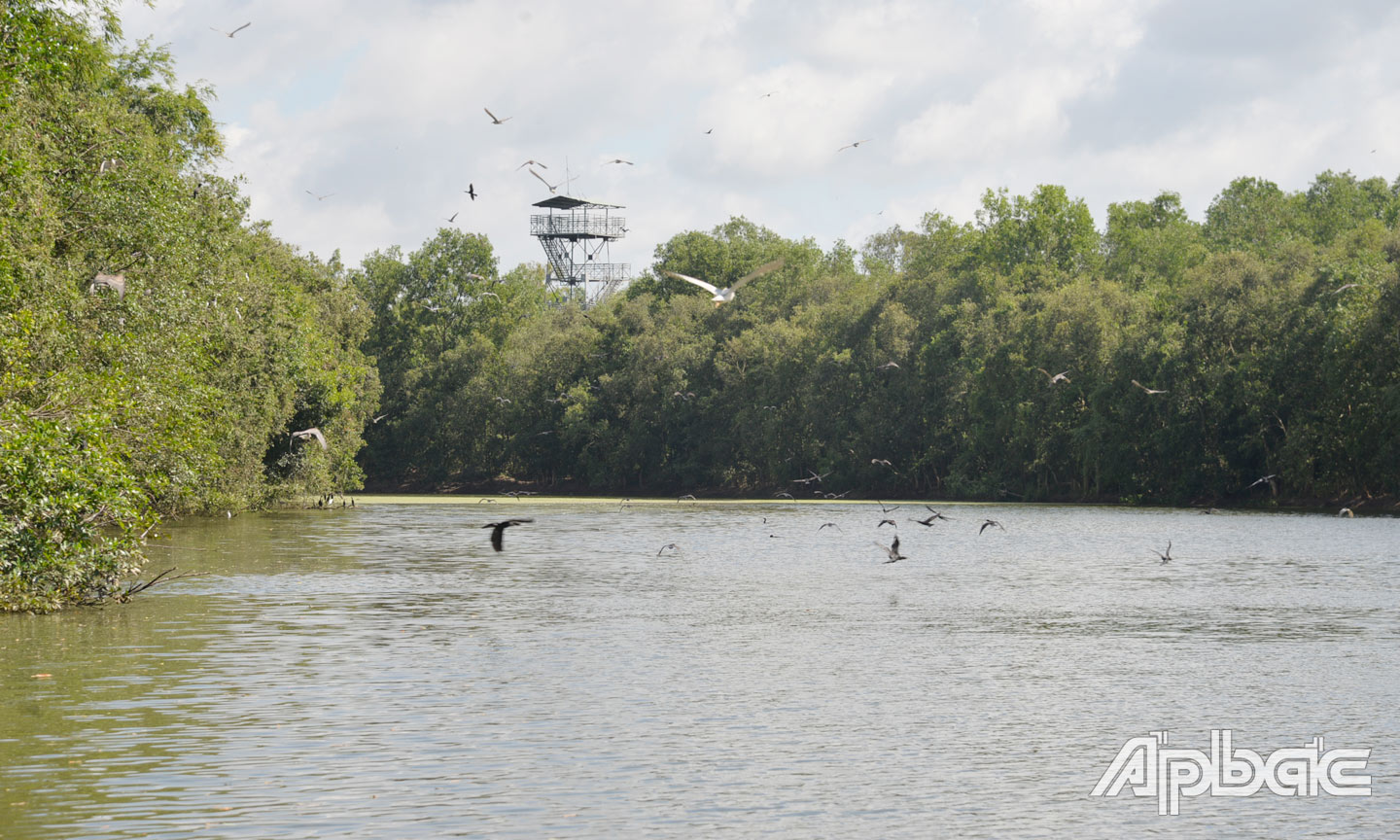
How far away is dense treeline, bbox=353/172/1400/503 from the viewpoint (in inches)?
3243

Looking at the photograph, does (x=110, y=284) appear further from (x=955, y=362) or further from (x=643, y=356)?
(x=643, y=356)

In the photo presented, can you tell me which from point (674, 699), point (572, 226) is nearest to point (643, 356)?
point (572, 226)

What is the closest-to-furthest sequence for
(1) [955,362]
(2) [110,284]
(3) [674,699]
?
(3) [674,699] → (2) [110,284] → (1) [955,362]

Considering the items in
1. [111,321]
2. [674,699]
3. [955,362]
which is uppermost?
[955,362]

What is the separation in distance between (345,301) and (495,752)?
75647 mm

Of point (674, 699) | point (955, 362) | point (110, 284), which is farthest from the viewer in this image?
point (955, 362)

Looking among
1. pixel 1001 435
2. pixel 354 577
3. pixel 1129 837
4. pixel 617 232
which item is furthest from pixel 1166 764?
pixel 617 232

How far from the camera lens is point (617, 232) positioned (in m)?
152

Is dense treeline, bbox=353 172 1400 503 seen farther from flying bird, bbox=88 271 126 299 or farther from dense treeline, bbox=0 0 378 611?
flying bird, bbox=88 271 126 299

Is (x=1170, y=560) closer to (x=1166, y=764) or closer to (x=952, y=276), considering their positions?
(x=1166, y=764)

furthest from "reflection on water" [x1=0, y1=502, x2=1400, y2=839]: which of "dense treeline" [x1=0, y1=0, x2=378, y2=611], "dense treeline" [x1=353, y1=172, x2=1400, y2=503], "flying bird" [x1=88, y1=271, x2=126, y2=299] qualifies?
"dense treeline" [x1=353, y1=172, x2=1400, y2=503]

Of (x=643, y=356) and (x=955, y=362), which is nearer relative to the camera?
(x=955, y=362)

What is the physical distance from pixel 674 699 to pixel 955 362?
94396mm

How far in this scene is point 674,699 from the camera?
19.1 meters
